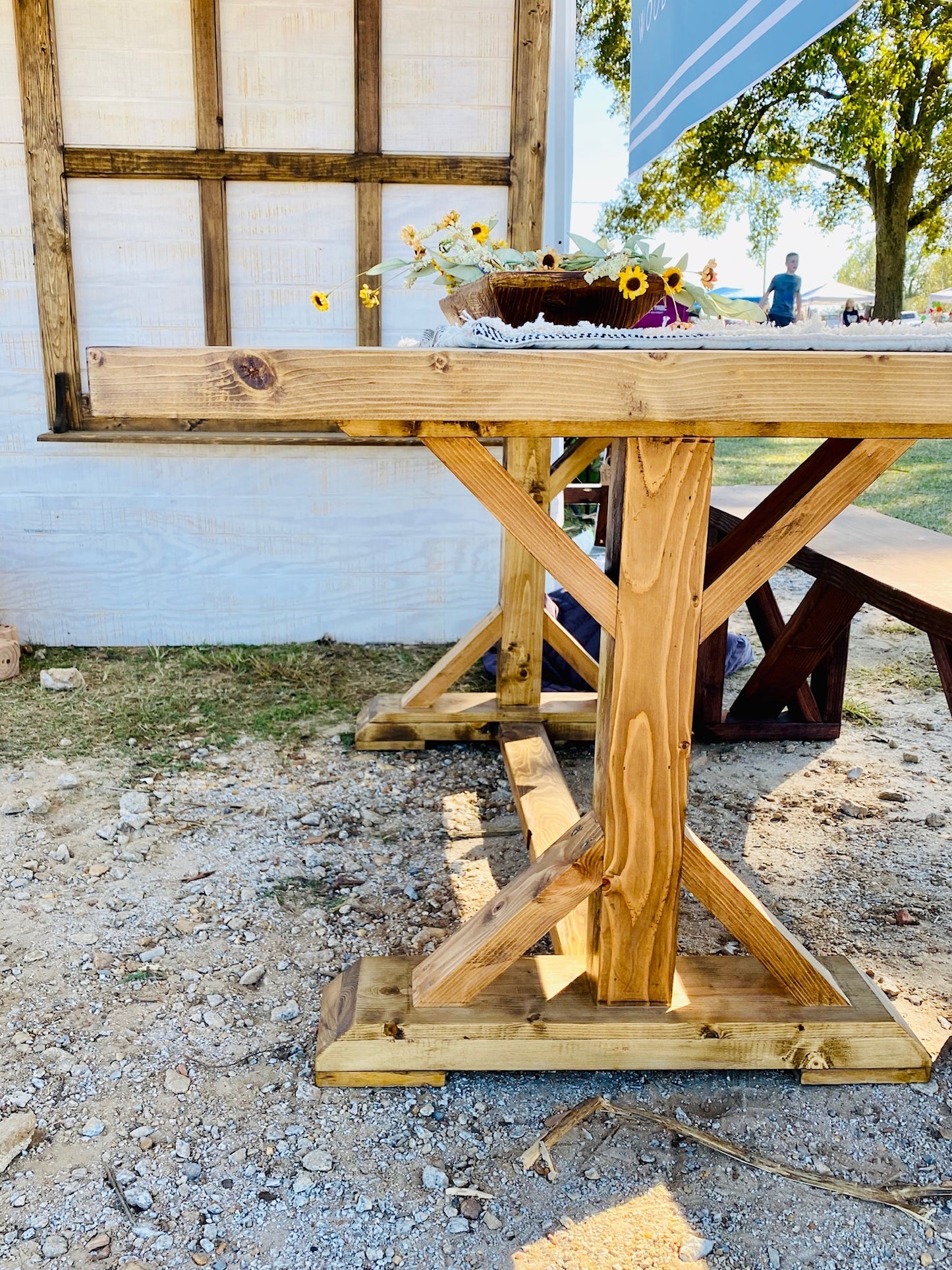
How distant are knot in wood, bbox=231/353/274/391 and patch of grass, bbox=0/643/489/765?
6.11 feet

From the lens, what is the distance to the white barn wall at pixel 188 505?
371 centimetres

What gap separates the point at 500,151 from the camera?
3.69 m

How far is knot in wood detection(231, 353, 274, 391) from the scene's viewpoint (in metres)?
1.33

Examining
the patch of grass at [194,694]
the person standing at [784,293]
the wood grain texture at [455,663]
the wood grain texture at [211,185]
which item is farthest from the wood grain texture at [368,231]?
the person standing at [784,293]

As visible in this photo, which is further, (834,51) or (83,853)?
(834,51)

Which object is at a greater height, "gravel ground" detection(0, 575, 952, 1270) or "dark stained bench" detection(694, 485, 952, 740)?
"dark stained bench" detection(694, 485, 952, 740)

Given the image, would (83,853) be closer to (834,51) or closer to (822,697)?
(822,697)

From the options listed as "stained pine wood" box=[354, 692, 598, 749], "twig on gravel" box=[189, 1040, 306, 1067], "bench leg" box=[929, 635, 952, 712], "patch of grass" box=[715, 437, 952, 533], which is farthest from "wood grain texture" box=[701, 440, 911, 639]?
"patch of grass" box=[715, 437, 952, 533]

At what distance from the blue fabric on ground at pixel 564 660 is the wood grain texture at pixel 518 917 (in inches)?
74.9

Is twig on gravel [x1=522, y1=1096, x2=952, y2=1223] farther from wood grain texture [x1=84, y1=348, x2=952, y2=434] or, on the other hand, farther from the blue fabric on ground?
the blue fabric on ground

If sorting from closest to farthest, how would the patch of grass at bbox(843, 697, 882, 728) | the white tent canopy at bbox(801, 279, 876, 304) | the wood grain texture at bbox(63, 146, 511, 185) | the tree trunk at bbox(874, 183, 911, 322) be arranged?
the patch of grass at bbox(843, 697, 882, 728) → the wood grain texture at bbox(63, 146, 511, 185) → the tree trunk at bbox(874, 183, 911, 322) → the white tent canopy at bbox(801, 279, 876, 304)

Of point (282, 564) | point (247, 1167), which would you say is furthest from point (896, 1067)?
point (282, 564)

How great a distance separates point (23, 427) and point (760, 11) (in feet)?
9.45

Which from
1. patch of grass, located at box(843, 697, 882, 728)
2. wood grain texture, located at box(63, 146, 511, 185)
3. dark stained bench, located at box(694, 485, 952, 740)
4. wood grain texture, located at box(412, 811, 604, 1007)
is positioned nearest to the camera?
wood grain texture, located at box(412, 811, 604, 1007)
